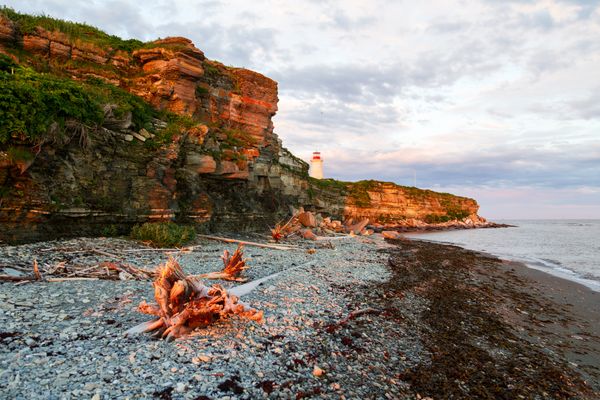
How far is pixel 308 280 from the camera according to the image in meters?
10.9

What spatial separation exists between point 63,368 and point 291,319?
13.1 ft

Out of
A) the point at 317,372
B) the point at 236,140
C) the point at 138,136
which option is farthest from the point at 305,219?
the point at 317,372

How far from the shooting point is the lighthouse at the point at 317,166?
2948 inches

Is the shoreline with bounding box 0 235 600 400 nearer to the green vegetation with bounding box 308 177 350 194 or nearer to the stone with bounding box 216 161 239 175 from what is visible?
the stone with bounding box 216 161 239 175

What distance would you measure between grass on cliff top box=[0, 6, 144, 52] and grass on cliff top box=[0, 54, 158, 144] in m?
6.90

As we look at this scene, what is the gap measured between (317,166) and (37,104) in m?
64.9

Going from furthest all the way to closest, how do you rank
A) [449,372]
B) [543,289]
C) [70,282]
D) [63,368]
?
[543,289], [70,282], [449,372], [63,368]

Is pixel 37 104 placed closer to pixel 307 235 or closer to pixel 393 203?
pixel 307 235

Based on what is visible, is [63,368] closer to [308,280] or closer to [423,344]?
[423,344]

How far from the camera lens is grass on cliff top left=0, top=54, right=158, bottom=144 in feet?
36.8

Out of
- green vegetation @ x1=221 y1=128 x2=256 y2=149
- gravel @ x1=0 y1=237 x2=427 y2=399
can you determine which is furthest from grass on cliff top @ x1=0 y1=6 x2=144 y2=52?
gravel @ x1=0 y1=237 x2=427 y2=399

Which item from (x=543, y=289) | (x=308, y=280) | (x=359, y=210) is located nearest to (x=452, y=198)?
(x=359, y=210)

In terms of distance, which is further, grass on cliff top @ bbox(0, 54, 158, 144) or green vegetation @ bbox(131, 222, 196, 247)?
green vegetation @ bbox(131, 222, 196, 247)

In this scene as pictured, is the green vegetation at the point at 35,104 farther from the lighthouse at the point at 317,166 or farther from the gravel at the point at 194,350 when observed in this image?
the lighthouse at the point at 317,166
